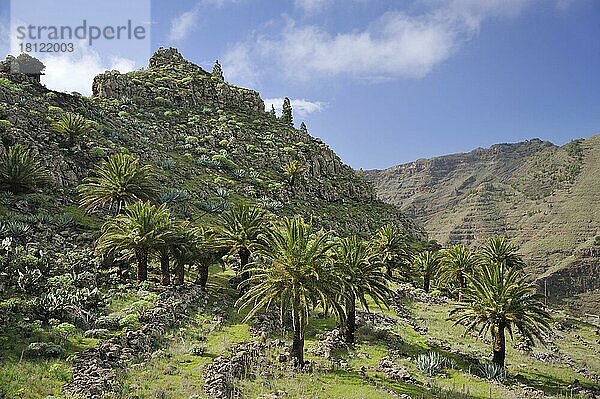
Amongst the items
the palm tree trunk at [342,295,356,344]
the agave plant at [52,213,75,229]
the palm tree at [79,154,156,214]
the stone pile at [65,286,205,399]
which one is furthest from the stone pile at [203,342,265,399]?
the agave plant at [52,213,75,229]

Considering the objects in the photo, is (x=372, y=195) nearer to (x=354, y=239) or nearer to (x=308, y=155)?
(x=308, y=155)

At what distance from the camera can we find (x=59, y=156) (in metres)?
36.5

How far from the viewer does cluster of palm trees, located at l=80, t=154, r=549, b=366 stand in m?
17.0

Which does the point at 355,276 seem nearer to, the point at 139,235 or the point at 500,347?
the point at 500,347

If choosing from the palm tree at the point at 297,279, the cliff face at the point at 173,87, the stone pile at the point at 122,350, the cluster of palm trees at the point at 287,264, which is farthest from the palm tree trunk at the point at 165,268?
the cliff face at the point at 173,87

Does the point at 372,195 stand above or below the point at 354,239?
above

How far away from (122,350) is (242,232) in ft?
37.7

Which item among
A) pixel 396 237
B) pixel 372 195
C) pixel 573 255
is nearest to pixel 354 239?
pixel 396 237

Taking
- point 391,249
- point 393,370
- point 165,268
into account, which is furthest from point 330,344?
point 391,249

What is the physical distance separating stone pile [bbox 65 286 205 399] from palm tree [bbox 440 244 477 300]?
24735 millimetres

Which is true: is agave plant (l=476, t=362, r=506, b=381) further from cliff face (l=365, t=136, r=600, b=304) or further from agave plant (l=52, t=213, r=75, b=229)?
cliff face (l=365, t=136, r=600, b=304)

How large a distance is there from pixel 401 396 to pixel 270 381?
4698 millimetres

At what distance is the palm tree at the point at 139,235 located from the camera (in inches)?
880

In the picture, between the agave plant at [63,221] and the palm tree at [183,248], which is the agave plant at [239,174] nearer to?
the agave plant at [63,221]
